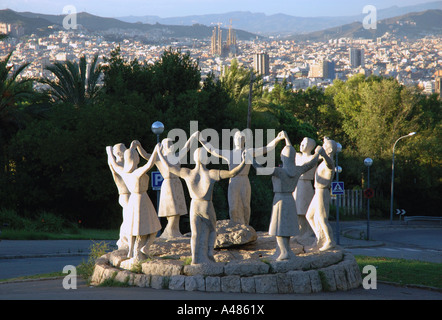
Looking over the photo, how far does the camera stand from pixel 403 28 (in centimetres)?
15438

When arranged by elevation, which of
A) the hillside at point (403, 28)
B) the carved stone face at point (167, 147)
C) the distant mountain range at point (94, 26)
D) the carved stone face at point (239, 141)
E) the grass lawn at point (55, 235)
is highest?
the hillside at point (403, 28)

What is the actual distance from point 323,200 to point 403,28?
151209mm

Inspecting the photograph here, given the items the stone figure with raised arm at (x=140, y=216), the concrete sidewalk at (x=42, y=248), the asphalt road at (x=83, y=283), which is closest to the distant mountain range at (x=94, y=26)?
the concrete sidewalk at (x=42, y=248)

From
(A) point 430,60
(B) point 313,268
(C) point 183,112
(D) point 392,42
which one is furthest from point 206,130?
(D) point 392,42

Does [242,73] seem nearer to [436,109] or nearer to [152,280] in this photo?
[436,109]

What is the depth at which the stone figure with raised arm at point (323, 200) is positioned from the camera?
13.1 metres

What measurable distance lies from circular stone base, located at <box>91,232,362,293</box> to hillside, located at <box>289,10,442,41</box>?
144151 millimetres

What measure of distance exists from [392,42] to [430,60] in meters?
18.4

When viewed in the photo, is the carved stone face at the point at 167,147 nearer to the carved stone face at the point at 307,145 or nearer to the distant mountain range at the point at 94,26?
the carved stone face at the point at 307,145

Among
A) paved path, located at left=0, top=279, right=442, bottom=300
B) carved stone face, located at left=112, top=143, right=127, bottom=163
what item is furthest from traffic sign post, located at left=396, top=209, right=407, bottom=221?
carved stone face, located at left=112, top=143, right=127, bottom=163

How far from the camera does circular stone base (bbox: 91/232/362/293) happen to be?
11.2 meters

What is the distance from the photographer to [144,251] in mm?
12547

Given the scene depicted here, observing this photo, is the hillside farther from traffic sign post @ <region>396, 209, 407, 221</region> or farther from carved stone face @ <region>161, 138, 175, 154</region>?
carved stone face @ <region>161, 138, 175, 154</region>

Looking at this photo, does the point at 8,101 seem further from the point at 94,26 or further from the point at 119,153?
the point at 94,26
